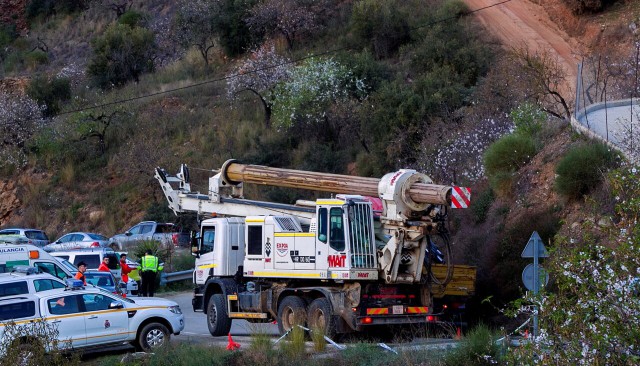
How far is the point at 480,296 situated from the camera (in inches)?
830

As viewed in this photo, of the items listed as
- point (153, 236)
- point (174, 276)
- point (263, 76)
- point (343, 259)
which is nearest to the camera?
point (343, 259)

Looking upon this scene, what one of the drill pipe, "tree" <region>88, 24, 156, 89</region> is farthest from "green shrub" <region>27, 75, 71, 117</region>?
the drill pipe

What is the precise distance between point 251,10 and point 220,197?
37.8 metres

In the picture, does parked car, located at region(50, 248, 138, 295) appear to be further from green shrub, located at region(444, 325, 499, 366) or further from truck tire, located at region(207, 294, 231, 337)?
green shrub, located at region(444, 325, 499, 366)

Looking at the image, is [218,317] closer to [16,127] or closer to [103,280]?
[103,280]

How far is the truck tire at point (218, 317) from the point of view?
67.4 ft

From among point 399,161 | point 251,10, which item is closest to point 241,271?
point 399,161

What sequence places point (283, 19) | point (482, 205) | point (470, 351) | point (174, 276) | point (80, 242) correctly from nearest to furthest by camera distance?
point (470, 351) < point (482, 205) < point (174, 276) < point (80, 242) < point (283, 19)

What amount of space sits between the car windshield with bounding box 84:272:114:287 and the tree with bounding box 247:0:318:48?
33190 millimetres

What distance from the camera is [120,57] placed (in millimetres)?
61906

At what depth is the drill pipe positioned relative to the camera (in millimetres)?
16922

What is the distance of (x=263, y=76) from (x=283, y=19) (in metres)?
7.01

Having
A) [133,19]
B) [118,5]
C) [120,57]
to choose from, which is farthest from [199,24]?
[118,5]

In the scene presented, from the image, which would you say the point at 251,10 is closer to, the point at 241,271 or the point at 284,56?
the point at 284,56
